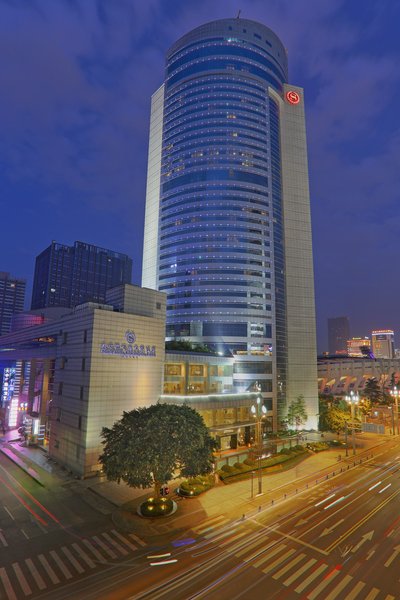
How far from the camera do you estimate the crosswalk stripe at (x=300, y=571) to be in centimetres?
2220

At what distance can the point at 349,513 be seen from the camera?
3331 centimetres

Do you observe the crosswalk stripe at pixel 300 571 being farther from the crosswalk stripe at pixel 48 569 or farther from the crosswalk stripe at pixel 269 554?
the crosswalk stripe at pixel 48 569

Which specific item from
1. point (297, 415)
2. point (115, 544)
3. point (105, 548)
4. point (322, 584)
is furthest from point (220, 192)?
point (322, 584)

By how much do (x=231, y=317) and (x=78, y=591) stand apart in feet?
236

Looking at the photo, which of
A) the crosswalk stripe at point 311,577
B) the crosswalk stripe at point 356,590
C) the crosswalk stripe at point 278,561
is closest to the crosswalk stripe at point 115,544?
the crosswalk stripe at point 278,561

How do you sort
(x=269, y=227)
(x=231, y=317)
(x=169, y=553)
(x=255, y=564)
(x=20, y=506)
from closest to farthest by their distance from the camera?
1. (x=255, y=564)
2. (x=169, y=553)
3. (x=20, y=506)
4. (x=231, y=317)
5. (x=269, y=227)

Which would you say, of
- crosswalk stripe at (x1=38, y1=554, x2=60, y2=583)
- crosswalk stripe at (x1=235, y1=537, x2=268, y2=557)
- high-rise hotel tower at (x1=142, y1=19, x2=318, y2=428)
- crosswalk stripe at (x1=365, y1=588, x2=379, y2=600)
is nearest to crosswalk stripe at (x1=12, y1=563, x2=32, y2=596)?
crosswalk stripe at (x1=38, y1=554, x2=60, y2=583)

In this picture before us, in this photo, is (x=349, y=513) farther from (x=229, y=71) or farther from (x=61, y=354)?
(x=229, y=71)

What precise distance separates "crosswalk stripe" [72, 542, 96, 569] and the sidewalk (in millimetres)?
4894

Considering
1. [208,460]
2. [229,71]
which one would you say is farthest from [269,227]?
[208,460]

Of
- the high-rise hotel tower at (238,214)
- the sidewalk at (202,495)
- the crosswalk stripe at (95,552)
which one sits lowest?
the sidewalk at (202,495)

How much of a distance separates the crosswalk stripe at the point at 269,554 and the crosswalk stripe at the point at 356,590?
591 cm

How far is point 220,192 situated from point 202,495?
79.2 metres

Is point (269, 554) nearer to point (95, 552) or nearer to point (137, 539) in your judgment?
point (137, 539)
